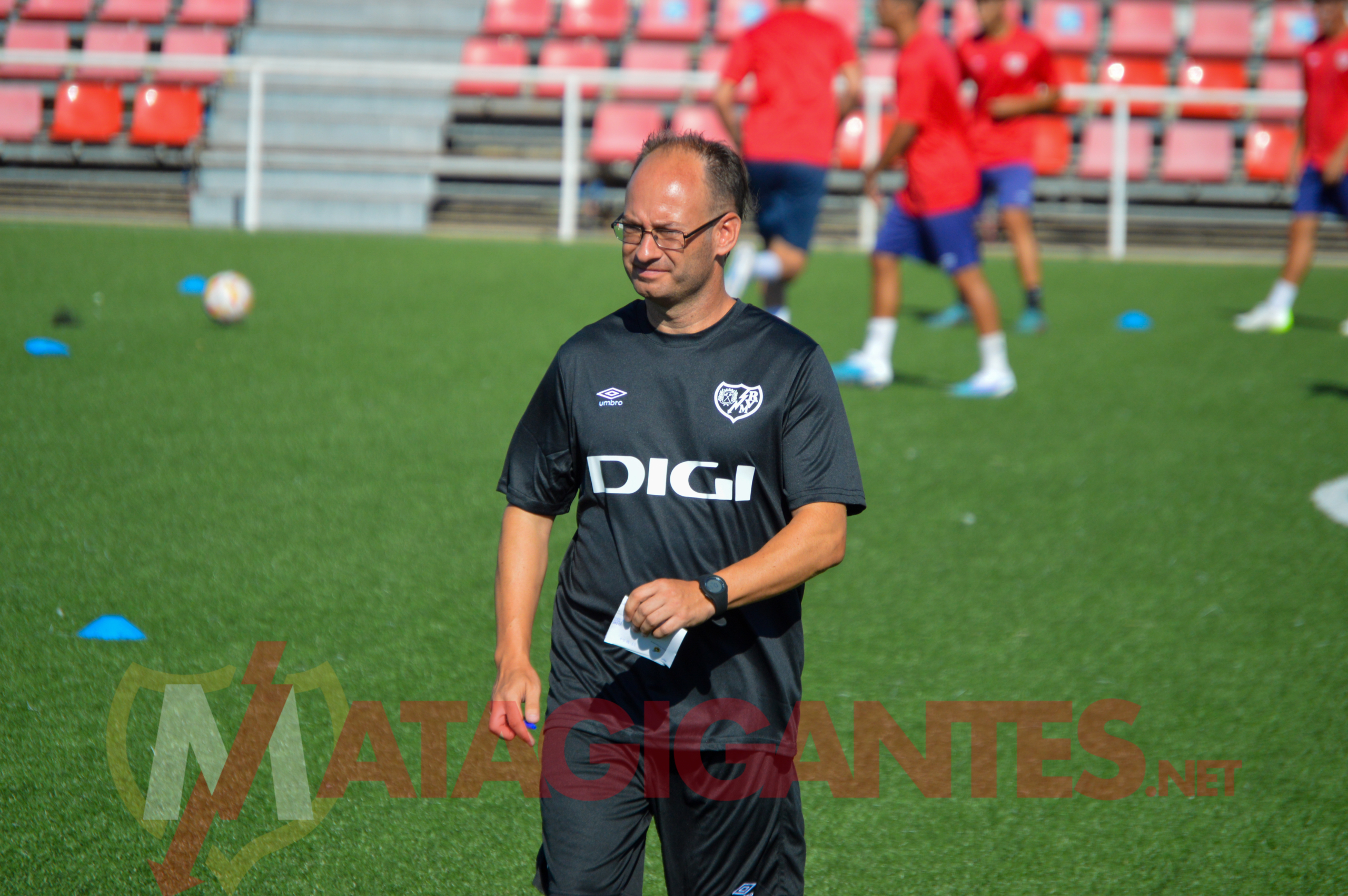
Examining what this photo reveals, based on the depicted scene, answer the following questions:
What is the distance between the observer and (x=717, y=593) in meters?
1.82

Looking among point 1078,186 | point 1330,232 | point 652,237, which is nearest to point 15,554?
point 652,237

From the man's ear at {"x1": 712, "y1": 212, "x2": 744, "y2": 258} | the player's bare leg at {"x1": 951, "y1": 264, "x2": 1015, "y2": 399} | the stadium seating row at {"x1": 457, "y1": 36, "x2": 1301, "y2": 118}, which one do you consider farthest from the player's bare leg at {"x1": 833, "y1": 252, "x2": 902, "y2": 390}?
the stadium seating row at {"x1": 457, "y1": 36, "x2": 1301, "y2": 118}

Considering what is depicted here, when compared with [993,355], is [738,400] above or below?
above

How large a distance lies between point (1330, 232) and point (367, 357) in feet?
41.0

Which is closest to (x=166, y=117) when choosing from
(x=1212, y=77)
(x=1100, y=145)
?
(x=1100, y=145)

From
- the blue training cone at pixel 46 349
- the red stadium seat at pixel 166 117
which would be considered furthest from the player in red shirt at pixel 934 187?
the red stadium seat at pixel 166 117

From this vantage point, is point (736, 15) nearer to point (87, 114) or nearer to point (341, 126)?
point (341, 126)

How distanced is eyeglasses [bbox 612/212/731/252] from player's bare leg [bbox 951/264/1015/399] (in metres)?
5.16

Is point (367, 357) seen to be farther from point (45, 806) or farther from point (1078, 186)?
point (1078, 186)

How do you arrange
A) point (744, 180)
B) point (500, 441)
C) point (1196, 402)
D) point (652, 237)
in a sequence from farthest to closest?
1. point (1196, 402)
2. point (500, 441)
3. point (744, 180)
4. point (652, 237)

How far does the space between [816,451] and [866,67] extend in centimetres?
1495

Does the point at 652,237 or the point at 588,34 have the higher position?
the point at 588,34

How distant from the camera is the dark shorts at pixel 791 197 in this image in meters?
7.89

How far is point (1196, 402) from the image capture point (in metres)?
7.02
